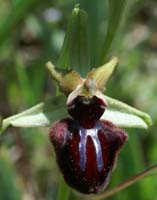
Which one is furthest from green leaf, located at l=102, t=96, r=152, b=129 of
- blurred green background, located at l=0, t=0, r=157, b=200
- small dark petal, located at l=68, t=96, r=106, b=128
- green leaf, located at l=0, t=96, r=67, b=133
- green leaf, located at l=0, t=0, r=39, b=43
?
green leaf, located at l=0, t=0, r=39, b=43

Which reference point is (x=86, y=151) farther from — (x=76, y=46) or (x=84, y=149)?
(x=76, y=46)

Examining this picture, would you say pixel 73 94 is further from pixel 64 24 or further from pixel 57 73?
pixel 64 24

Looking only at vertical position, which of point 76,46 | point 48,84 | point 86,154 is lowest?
point 48,84

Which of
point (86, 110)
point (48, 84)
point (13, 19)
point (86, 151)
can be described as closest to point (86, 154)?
point (86, 151)

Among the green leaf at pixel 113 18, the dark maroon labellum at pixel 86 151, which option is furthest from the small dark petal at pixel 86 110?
the green leaf at pixel 113 18

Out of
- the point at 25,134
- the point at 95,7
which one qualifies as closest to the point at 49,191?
the point at 25,134

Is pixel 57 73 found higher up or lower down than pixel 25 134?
higher up

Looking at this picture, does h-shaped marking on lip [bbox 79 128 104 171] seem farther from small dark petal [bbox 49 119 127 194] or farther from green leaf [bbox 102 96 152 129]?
green leaf [bbox 102 96 152 129]
